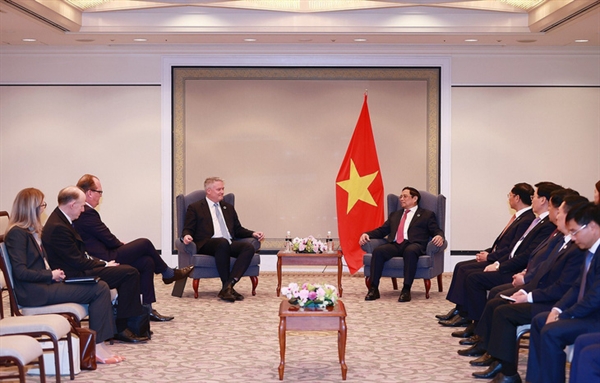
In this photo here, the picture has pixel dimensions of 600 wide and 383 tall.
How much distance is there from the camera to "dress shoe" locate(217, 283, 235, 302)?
357 inches

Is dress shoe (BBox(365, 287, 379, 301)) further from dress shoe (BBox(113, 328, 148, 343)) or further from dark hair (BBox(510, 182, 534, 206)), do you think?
dress shoe (BBox(113, 328, 148, 343))

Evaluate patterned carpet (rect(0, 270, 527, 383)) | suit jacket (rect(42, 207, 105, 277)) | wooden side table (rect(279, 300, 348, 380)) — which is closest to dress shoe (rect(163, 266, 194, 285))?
patterned carpet (rect(0, 270, 527, 383))

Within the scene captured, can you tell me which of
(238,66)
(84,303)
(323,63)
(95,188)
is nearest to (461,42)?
(323,63)

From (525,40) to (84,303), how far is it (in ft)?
23.8

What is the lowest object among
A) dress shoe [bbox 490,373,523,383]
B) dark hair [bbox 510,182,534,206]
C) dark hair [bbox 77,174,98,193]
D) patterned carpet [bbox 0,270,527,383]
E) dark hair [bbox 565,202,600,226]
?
patterned carpet [bbox 0,270,527,383]

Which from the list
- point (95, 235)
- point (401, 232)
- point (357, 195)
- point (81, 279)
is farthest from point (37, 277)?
point (357, 195)

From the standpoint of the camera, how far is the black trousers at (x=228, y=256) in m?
9.20

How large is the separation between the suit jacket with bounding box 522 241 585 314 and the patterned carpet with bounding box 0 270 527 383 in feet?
2.52

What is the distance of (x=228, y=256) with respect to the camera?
9.28m

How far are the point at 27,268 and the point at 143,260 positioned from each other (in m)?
1.91

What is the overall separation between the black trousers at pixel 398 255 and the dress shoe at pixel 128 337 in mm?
3230

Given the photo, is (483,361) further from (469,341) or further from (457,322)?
(457,322)

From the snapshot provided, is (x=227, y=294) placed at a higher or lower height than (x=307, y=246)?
lower

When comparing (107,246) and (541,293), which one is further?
(107,246)
